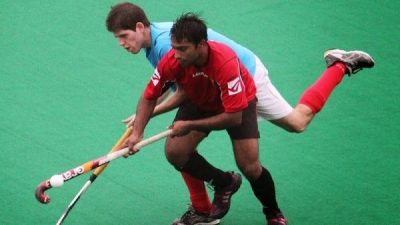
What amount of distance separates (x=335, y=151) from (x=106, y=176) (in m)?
1.41

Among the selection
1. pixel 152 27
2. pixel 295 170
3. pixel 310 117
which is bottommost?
pixel 295 170

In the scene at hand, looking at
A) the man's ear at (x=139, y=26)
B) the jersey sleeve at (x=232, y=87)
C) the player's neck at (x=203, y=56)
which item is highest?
the man's ear at (x=139, y=26)

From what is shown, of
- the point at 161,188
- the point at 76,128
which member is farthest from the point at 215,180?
the point at 76,128

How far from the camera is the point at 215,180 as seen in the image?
188 inches

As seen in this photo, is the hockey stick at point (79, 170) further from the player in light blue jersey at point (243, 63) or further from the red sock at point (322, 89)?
the red sock at point (322, 89)

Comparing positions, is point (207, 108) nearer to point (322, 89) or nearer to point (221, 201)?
point (221, 201)

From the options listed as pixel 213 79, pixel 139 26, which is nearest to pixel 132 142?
pixel 213 79

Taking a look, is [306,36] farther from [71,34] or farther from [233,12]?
[71,34]

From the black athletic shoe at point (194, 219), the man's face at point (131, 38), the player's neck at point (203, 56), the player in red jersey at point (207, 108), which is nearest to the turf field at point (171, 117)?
the black athletic shoe at point (194, 219)

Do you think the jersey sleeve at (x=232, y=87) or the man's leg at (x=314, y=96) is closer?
the jersey sleeve at (x=232, y=87)

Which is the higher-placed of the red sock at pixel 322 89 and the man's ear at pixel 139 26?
the man's ear at pixel 139 26

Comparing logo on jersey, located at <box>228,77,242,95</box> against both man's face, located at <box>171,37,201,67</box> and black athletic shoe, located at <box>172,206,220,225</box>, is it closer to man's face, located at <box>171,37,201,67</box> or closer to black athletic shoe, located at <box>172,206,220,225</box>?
man's face, located at <box>171,37,201,67</box>

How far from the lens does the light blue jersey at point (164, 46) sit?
174 inches

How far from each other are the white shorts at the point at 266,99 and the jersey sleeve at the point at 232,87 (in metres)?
0.43
